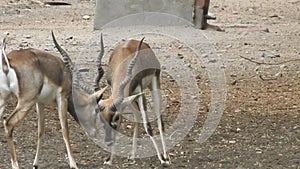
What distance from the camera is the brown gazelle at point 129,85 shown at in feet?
20.1

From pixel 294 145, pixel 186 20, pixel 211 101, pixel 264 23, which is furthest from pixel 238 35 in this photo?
pixel 294 145

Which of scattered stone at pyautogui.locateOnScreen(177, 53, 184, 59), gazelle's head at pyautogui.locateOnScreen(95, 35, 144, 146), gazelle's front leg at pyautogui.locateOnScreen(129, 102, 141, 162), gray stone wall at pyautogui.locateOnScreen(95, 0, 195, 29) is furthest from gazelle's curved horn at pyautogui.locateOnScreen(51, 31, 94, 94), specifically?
gray stone wall at pyautogui.locateOnScreen(95, 0, 195, 29)

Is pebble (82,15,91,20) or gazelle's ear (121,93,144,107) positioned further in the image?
pebble (82,15,91,20)

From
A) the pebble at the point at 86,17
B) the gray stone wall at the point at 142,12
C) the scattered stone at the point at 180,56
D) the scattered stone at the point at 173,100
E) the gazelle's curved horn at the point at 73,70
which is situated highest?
the gazelle's curved horn at the point at 73,70

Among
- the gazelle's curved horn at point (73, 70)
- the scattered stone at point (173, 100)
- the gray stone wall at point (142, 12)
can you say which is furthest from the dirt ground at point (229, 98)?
the gazelle's curved horn at point (73, 70)

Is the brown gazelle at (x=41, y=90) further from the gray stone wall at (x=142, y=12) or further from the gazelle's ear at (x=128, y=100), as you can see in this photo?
the gray stone wall at (x=142, y=12)

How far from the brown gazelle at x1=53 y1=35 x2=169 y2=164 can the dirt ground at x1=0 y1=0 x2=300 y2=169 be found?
269mm

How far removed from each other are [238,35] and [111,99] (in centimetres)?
682

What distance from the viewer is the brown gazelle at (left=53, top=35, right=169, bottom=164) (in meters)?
6.12

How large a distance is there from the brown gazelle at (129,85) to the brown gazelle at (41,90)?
0.47ft

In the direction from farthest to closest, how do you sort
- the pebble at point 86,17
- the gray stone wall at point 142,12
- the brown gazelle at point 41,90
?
1. the pebble at point 86,17
2. the gray stone wall at point 142,12
3. the brown gazelle at point 41,90

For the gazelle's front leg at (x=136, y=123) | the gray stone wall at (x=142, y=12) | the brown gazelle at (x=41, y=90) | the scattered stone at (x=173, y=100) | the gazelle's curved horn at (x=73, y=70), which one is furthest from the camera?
the gray stone wall at (x=142, y=12)

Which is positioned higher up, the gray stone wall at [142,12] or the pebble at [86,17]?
the gray stone wall at [142,12]

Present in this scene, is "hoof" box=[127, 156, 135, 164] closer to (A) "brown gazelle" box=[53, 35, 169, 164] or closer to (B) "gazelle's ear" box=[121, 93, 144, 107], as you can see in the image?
(A) "brown gazelle" box=[53, 35, 169, 164]
